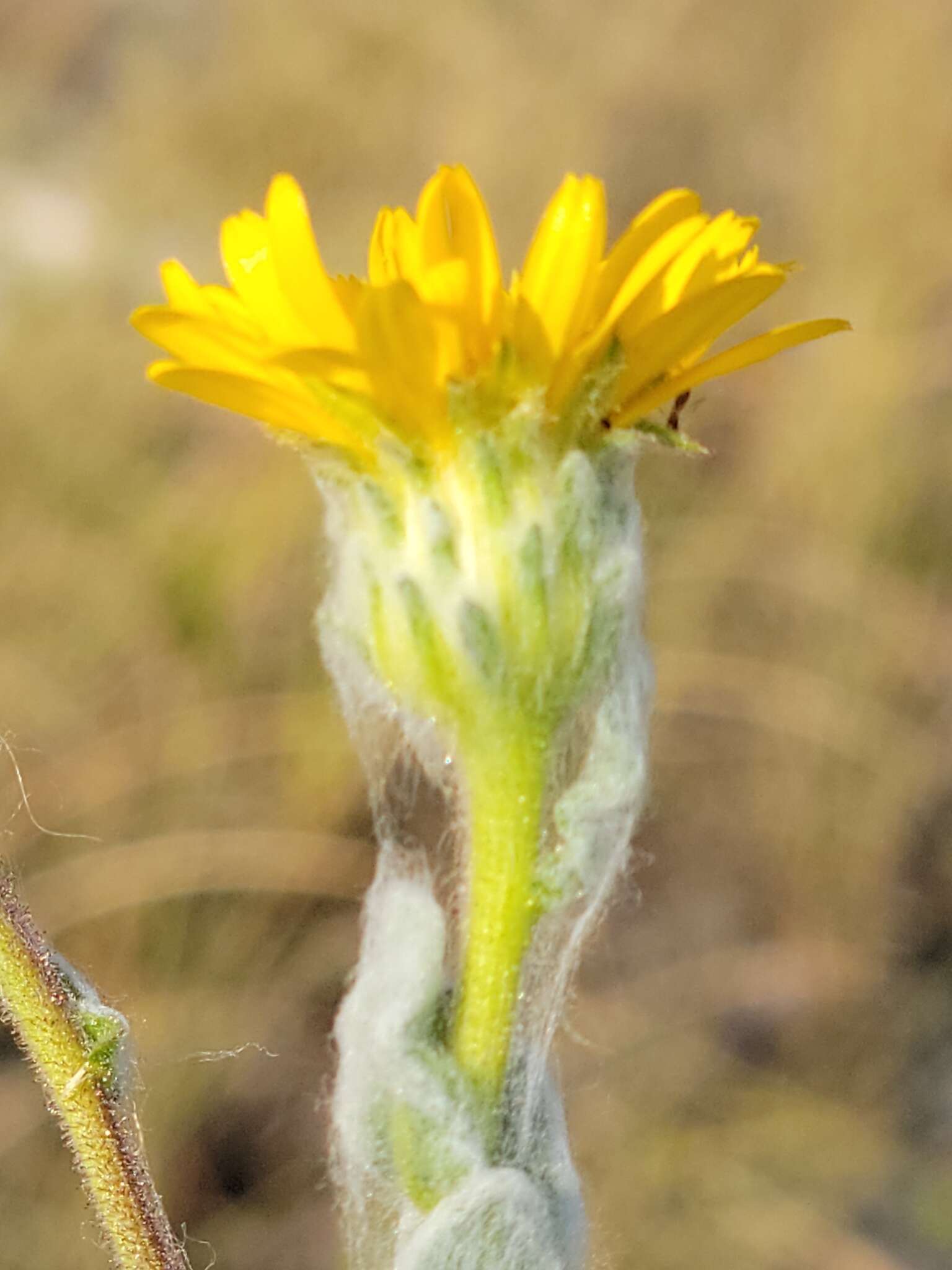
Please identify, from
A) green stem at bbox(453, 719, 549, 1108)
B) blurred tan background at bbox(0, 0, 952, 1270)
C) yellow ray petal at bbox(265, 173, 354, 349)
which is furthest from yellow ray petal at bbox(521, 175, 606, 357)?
blurred tan background at bbox(0, 0, 952, 1270)

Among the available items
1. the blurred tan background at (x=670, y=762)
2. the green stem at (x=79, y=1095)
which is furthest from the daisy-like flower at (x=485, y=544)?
the blurred tan background at (x=670, y=762)

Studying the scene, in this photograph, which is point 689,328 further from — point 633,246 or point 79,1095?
Result: point 79,1095

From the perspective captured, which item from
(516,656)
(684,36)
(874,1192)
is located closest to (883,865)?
(874,1192)

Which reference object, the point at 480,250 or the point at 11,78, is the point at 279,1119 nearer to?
the point at 480,250

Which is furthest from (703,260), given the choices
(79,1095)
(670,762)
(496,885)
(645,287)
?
(670,762)

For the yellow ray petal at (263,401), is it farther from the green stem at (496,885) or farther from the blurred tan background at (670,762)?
the blurred tan background at (670,762)

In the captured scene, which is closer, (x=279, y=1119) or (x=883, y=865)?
(x=279, y=1119)
